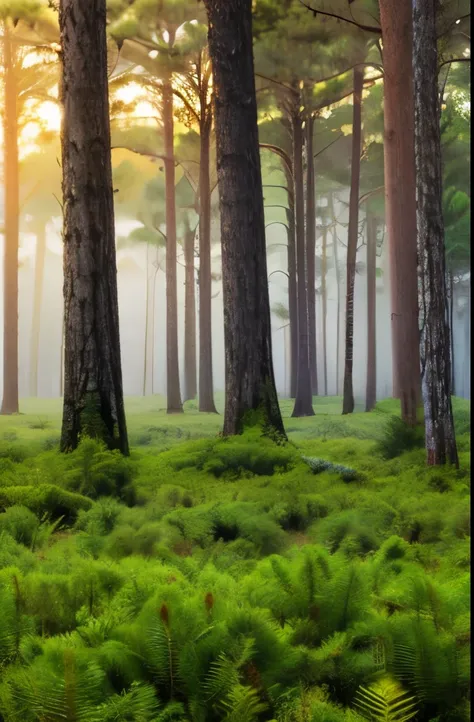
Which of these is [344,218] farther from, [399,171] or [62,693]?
[62,693]

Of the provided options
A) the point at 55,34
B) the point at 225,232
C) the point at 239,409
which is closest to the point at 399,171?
the point at 225,232

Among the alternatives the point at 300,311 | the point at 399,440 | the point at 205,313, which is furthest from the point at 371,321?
the point at 399,440

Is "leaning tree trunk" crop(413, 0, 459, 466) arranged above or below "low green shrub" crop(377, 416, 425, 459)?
above

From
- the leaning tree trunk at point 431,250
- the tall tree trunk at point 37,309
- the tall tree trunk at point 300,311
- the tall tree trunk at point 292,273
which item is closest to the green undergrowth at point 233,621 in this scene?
the leaning tree trunk at point 431,250

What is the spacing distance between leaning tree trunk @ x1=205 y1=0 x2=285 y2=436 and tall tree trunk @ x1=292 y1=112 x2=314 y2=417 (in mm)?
9100

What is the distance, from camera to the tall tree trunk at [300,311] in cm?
1869

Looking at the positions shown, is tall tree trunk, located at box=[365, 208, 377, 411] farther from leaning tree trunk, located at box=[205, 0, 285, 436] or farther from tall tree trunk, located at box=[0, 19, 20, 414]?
leaning tree trunk, located at box=[205, 0, 285, 436]

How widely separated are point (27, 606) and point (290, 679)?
108cm

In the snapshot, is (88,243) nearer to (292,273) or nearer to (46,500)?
(46,500)

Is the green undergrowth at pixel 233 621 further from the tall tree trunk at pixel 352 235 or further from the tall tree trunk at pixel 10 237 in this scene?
the tall tree trunk at pixel 10 237

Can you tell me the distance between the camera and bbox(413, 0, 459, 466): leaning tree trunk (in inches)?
301

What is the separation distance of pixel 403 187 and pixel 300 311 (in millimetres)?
7484

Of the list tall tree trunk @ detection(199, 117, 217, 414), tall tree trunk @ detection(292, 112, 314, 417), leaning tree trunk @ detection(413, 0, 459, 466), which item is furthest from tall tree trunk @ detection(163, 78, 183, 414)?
leaning tree trunk @ detection(413, 0, 459, 466)

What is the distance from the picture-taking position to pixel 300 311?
18.9 m
